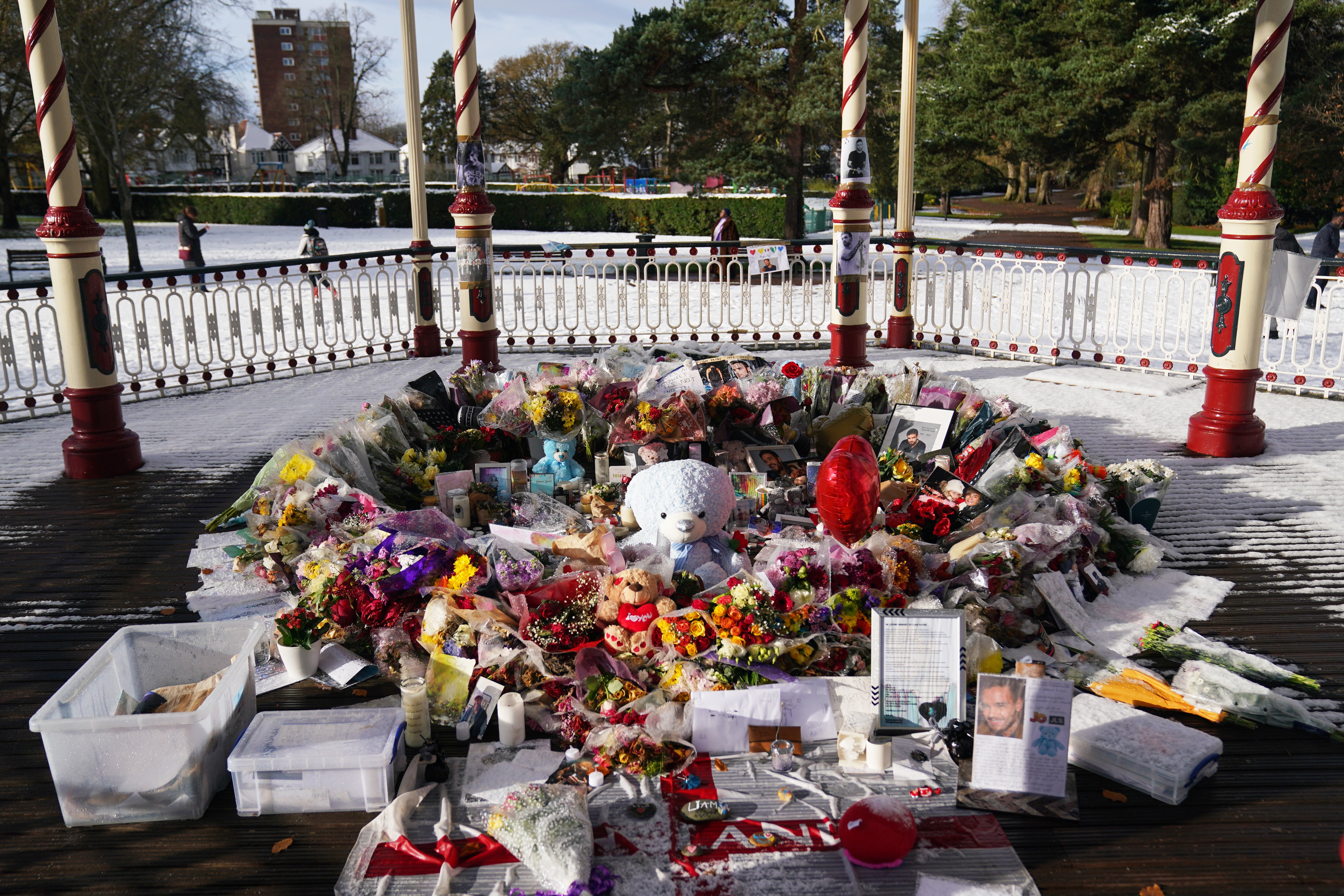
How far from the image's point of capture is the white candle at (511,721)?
3742 mm

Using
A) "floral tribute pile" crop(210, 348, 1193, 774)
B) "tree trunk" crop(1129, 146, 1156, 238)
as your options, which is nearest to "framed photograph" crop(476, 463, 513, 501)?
"floral tribute pile" crop(210, 348, 1193, 774)

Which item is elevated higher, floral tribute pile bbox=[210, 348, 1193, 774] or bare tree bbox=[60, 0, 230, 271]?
bare tree bbox=[60, 0, 230, 271]

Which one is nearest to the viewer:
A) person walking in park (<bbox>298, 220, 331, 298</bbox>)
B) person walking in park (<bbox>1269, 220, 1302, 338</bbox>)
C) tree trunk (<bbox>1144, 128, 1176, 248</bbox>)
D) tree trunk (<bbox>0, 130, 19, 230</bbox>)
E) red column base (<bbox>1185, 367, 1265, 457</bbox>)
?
red column base (<bbox>1185, 367, 1265, 457</bbox>)

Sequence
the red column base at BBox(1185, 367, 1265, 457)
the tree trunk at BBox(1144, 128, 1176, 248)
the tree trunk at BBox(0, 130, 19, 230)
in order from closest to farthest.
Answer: the red column base at BBox(1185, 367, 1265, 457) → the tree trunk at BBox(1144, 128, 1176, 248) → the tree trunk at BBox(0, 130, 19, 230)

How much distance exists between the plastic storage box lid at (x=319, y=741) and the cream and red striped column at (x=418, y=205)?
7073mm

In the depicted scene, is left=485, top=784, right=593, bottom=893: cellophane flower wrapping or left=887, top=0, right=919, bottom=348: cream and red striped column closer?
left=485, top=784, right=593, bottom=893: cellophane flower wrapping

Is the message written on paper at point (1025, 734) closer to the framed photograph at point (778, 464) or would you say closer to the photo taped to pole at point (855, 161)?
the framed photograph at point (778, 464)

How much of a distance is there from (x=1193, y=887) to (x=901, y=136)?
8271 millimetres

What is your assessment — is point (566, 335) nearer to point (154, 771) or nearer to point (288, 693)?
point (288, 693)

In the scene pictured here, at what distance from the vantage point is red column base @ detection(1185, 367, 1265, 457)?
6887mm

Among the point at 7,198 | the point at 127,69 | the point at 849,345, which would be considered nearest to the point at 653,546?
the point at 849,345

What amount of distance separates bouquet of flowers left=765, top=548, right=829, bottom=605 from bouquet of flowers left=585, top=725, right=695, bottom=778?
2.82 feet

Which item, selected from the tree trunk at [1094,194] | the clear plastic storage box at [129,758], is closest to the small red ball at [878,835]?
the clear plastic storage box at [129,758]

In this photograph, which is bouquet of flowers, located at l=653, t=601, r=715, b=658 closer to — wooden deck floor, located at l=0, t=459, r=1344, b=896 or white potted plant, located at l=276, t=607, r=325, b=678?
wooden deck floor, located at l=0, t=459, r=1344, b=896
